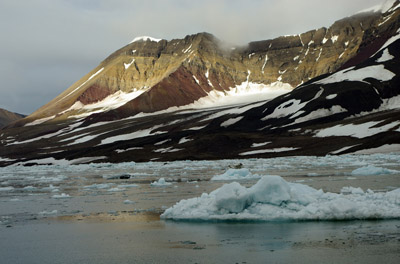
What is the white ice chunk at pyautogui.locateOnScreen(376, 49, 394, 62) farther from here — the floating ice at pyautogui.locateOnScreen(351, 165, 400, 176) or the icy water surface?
the icy water surface

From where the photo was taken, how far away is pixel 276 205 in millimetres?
19516

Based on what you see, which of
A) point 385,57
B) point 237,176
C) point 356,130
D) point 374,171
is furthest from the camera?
point 385,57

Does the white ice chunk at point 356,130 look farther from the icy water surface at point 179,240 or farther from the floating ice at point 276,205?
the icy water surface at point 179,240

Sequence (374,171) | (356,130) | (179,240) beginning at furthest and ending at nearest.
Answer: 1. (356,130)
2. (374,171)
3. (179,240)

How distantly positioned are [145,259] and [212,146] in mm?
109464

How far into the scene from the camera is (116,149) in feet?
460

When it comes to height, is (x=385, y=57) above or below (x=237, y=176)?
above

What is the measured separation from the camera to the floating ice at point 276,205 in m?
17.9

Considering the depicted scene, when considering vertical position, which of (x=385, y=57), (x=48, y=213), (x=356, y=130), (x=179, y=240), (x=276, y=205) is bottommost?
(x=179, y=240)

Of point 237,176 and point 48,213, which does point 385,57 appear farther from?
point 48,213

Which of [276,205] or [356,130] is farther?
[356,130]

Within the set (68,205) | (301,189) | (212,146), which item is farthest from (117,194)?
(212,146)

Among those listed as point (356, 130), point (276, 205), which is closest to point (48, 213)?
point (276, 205)

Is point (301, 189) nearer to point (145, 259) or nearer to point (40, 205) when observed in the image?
point (145, 259)
